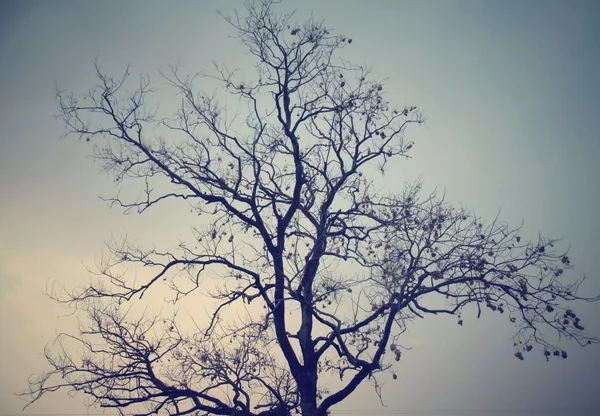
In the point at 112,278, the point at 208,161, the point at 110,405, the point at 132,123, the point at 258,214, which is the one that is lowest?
the point at 110,405

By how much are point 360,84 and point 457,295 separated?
5.66m

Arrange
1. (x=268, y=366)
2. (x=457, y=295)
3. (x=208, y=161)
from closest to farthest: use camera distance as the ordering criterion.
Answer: (x=457, y=295)
(x=268, y=366)
(x=208, y=161)

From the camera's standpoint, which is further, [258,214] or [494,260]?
[258,214]

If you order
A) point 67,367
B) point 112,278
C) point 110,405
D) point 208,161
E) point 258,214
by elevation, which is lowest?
point 110,405

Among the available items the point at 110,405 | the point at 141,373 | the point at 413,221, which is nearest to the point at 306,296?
the point at 413,221

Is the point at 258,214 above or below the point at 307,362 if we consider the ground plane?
above

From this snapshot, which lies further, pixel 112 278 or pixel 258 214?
pixel 258 214

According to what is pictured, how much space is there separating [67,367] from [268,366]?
4.28 meters

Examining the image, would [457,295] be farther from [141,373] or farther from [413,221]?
[141,373]

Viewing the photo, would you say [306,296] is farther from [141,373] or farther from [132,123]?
[132,123]

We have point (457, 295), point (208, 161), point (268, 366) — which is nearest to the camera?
point (457, 295)

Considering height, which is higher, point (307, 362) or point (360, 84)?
point (360, 84)

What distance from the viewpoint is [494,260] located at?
948cm

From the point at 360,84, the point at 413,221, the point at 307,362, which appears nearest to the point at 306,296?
the point at 307,362
